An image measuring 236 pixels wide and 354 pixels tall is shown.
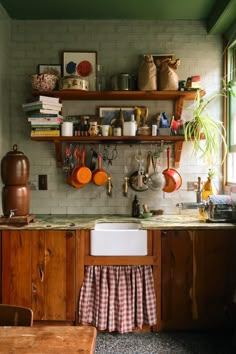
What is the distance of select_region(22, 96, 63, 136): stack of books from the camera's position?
9.76ft

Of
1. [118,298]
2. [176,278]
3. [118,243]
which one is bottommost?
[118,298]

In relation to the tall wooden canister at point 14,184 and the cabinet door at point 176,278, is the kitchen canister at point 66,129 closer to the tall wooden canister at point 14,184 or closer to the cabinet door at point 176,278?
the tall wooden canister at point 14,184

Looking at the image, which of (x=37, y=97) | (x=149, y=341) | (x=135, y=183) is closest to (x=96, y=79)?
(x=37, y=97)

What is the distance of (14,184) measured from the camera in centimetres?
289

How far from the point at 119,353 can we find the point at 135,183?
4.63ft

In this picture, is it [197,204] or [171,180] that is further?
[171,180]

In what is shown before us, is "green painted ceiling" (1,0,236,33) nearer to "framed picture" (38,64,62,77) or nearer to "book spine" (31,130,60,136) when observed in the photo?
"framed picture" (38,64,62,77)

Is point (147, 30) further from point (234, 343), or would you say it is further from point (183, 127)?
point (234, 343)

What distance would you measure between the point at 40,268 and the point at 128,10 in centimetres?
226

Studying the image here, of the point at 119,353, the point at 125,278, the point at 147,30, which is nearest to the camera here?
the point at 119,353

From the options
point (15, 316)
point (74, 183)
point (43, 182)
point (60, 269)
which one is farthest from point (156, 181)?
point (15, 316)

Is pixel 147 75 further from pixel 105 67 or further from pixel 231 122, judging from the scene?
pixel 231 122

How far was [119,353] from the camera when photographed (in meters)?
2.42

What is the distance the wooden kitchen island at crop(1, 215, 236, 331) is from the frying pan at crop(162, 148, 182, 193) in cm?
54
